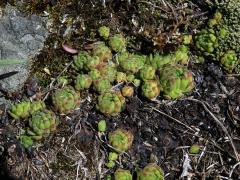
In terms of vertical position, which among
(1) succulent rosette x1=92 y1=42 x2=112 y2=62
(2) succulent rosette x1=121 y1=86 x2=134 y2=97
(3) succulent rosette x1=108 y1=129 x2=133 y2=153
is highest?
(1) succulent rosette x1=92 y1=42 x2=112 y2=62

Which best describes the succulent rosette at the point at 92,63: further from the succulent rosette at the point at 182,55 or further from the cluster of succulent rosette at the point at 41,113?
the succulent rosette at the point at 182,55

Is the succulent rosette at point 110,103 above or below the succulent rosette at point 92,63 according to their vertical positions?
below

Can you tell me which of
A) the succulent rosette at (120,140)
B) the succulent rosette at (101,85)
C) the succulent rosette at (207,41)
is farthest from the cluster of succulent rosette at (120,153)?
the succulent rosette at (207,41)

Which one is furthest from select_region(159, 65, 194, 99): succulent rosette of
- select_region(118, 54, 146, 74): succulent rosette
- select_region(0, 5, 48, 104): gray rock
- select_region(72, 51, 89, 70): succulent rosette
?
select_region(0, 5, 48, 104): gray rock

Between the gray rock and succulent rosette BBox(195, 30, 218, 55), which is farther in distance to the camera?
the gray rock

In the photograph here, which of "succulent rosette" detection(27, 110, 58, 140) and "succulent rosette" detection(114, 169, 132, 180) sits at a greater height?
"succulent rosette" detection(27, 110, 58, 140)

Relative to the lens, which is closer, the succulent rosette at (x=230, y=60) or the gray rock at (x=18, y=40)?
the succulent rosette at (x=230, y=60)

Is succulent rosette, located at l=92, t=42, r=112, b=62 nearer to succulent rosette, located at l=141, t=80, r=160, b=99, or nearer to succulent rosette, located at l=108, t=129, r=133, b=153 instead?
succulent rosette, located at l=141, t=80, r=160, b=99
